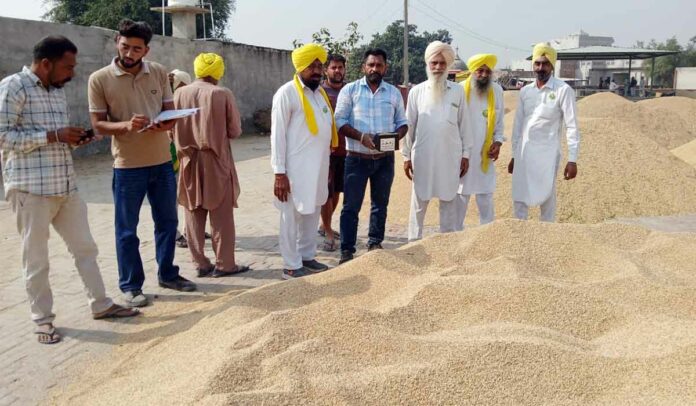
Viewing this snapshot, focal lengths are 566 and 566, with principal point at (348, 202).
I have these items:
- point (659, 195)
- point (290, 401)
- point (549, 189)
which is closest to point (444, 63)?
point (549, 189)

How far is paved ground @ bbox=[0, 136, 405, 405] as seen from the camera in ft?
10.1

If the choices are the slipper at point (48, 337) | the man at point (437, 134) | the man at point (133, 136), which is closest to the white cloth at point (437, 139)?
the man at point (437, 134)

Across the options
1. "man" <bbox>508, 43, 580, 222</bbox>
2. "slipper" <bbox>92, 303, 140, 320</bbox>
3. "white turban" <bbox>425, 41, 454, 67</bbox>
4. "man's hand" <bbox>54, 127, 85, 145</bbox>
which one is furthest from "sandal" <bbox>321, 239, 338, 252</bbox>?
"man's hand" <bbox>54, 127, 85, 145</bbox>

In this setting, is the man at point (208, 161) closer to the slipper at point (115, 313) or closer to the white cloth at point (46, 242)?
the slipper at point (115, 313)

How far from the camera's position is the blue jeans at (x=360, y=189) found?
4555mm

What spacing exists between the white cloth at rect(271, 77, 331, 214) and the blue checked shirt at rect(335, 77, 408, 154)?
0.23 metres

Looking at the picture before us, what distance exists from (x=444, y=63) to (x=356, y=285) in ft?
7.14

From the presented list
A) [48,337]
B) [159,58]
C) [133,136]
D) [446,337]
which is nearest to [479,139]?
[446,337]

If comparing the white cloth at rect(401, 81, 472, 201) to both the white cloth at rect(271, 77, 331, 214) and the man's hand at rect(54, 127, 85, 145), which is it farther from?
the man's hand at rect(54, 127, 85, 145)

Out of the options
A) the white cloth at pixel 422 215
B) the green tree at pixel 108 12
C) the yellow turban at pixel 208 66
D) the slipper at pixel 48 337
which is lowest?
the slipper at pixel 48 337

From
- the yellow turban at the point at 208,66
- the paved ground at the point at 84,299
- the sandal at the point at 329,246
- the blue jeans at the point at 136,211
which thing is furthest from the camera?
the sandal at the point at 329,246

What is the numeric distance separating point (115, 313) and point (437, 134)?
2.80 m

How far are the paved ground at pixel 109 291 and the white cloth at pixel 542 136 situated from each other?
4.25ft

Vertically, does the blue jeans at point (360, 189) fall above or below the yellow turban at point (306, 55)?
below
